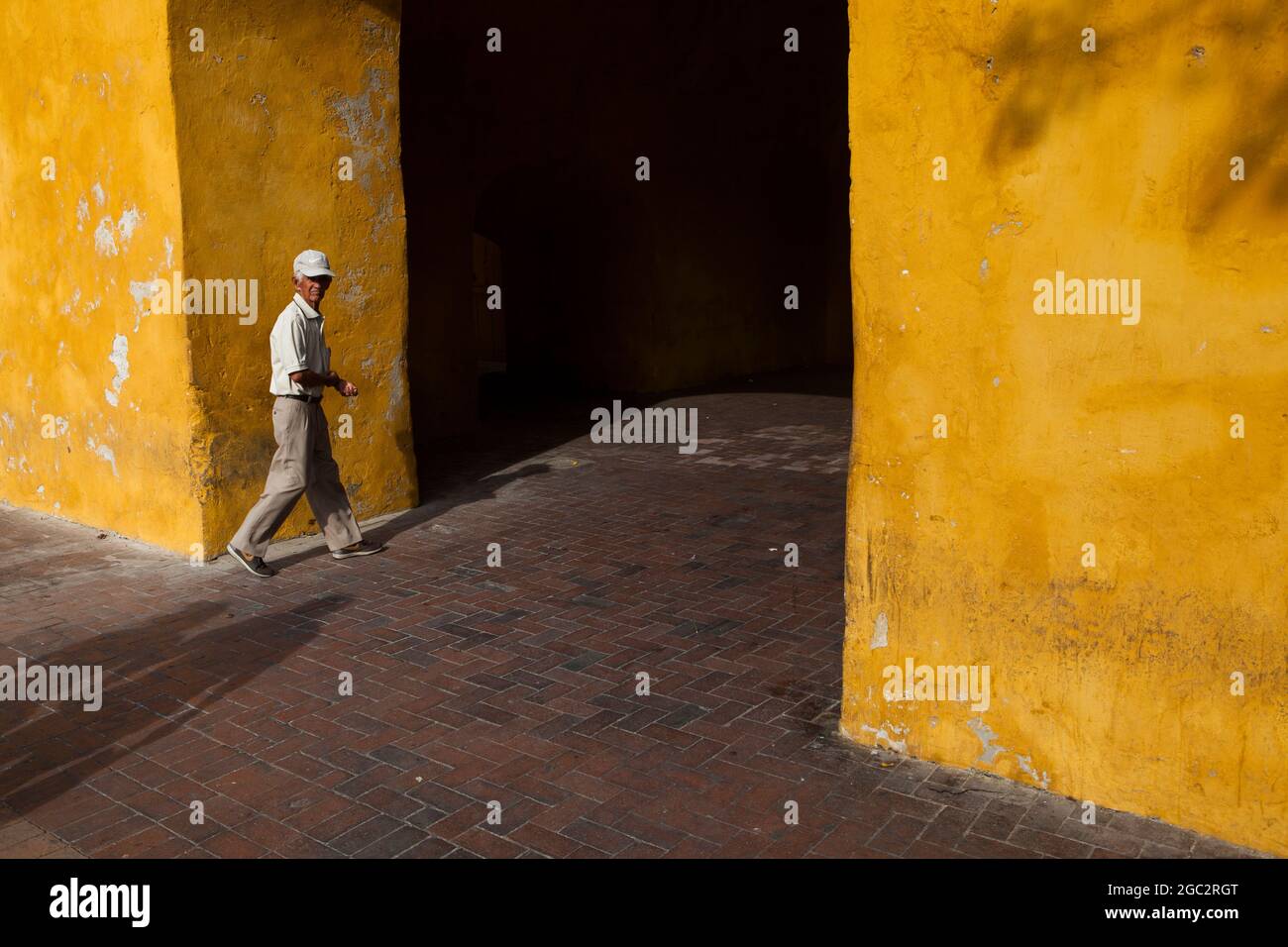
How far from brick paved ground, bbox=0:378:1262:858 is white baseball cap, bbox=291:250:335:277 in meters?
2.01

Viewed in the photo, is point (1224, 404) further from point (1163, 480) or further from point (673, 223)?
point (673, 223)

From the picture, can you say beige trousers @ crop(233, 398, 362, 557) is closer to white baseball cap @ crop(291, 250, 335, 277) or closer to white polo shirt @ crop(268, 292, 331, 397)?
white polo shirt @ crop(268, 292, 331, 397)

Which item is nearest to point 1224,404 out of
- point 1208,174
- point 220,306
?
point 1208,174

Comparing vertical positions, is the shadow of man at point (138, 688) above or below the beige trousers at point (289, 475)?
below

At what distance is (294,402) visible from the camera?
292 inches

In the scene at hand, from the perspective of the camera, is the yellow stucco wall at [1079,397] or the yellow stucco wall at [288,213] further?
the yellow stucco wall at [288,213]

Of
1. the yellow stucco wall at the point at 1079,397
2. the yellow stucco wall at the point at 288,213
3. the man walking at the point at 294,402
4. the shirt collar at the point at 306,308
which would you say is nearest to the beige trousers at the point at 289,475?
the man walking at the point at 294,402

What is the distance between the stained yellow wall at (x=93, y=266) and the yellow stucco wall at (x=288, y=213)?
0.19 meters

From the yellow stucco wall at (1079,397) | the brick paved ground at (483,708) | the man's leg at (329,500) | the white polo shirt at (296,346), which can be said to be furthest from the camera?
the man's leg at (329,500)

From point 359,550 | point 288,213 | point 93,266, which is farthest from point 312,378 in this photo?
point 93,266

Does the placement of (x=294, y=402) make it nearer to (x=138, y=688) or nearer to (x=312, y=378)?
(x=312, y=378)

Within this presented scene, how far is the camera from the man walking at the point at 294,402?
7348 millimetres

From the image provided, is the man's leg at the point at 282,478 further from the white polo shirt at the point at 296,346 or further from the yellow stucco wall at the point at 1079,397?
the yellow stucco wall at the point at 1079,397

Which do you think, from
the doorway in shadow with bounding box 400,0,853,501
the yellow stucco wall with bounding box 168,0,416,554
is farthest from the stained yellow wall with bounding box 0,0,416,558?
the doorway in shadow with bounding box 400,0,853,501
